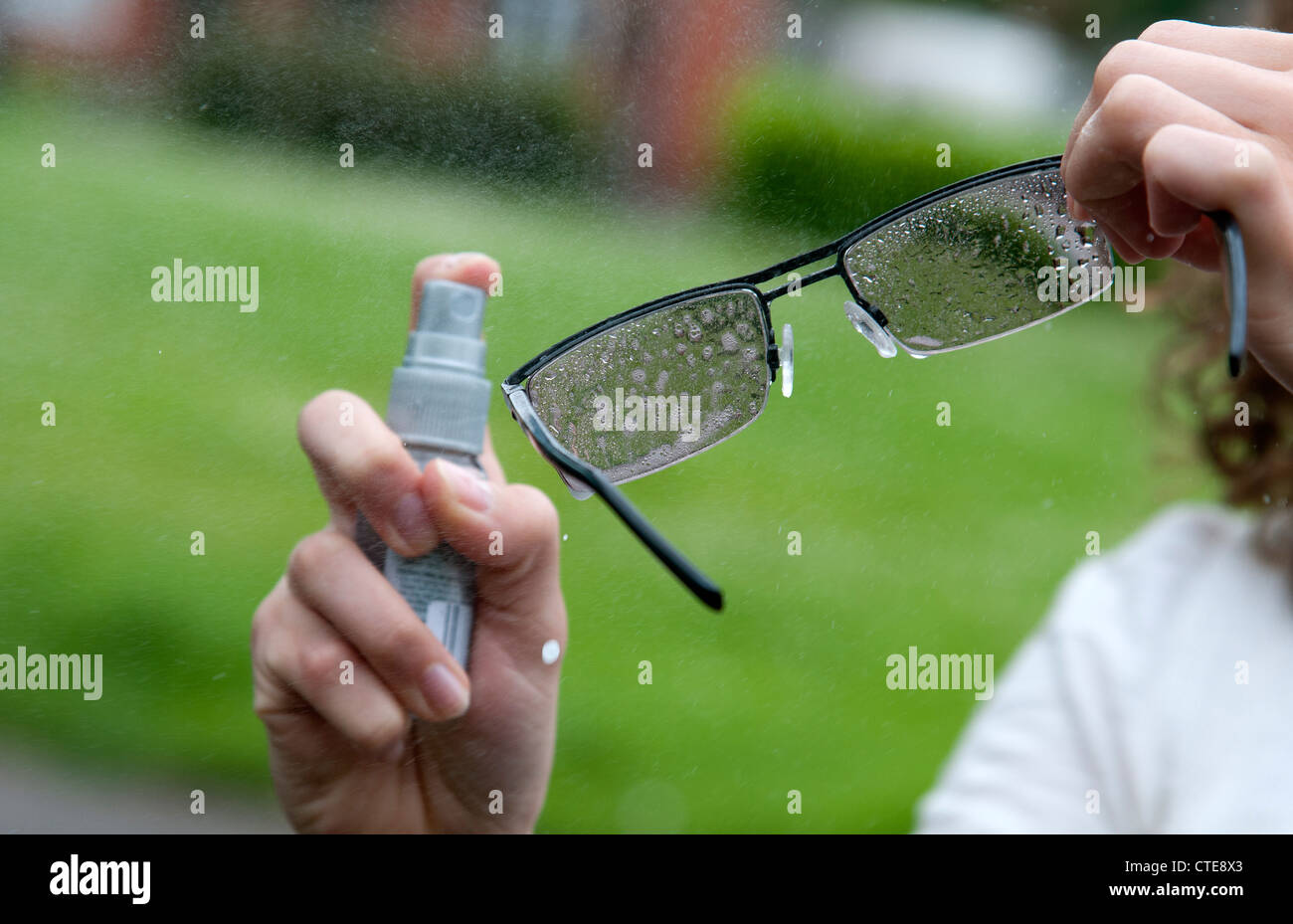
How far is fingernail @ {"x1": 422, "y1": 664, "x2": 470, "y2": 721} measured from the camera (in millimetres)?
394

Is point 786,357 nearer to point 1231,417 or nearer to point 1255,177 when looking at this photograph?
point 1255,177

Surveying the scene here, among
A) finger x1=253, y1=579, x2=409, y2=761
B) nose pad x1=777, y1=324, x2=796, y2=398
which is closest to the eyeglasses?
nose pad x1=777, y1=324, x2=796, y2=398

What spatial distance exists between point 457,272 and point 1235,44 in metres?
0.30

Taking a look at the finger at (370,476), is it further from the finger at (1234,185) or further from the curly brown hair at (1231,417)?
the curly brown hair at (1231,417)

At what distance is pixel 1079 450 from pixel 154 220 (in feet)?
1.98

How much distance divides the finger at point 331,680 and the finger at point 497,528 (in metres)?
0.06

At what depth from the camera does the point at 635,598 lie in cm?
48

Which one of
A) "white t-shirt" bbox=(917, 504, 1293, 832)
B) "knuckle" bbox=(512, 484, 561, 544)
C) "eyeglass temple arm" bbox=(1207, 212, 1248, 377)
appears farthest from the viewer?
"white t-shirt" bbox=(917, 504, 1293, 832)

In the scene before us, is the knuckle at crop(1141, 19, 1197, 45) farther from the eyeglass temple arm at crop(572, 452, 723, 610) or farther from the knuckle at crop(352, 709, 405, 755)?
the knuckle at crop(352, 709, 405, 755)

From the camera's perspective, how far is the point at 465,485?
38 cm

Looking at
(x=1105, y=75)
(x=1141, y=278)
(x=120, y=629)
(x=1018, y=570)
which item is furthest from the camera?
(x=1018, y=570)

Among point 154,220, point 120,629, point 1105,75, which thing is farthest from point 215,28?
point 1105,75

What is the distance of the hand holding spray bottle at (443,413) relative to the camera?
1.23ft
